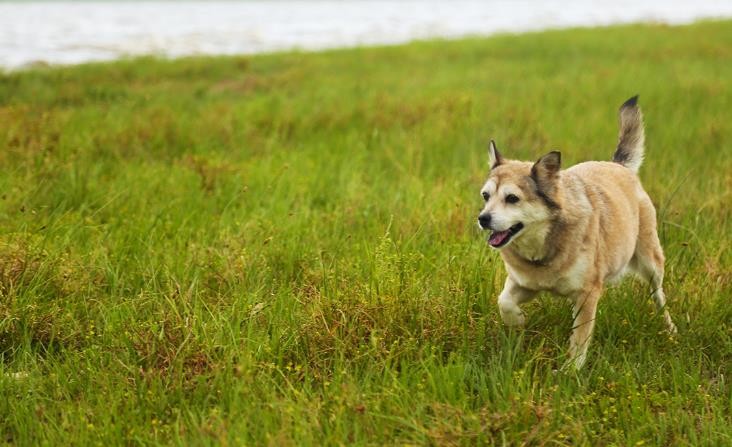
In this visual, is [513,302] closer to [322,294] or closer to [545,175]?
[545,175]

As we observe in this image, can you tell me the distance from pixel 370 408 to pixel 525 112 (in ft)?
25.3

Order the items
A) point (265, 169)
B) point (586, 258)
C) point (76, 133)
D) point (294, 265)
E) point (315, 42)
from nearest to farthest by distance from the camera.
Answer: point (586, 258) → point (294, 265) → point (265, 169) → point (76, 133) → point (315, 42)

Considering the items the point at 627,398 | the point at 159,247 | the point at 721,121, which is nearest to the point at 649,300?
the point at 627,398

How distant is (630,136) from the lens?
5625 millimetres

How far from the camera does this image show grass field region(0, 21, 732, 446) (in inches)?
147

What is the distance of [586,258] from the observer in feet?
14.9

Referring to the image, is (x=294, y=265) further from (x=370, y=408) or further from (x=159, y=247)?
(x=370, y=408)

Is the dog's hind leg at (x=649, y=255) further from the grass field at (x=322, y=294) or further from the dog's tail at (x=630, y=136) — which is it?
the dog's tail at (x=630, y=136)

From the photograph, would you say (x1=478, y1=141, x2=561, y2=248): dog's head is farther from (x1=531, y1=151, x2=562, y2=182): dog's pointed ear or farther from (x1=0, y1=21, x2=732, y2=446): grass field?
(x1=0, y1=21, x2=732, y2=446): grass field

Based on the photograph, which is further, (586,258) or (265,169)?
(265,169)

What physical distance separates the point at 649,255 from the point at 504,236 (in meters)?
1.37

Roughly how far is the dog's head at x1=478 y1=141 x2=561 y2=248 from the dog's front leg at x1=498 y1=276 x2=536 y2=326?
1.10ft

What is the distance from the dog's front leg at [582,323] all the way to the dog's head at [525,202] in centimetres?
45

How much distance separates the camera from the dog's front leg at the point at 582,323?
4344 millimetres
